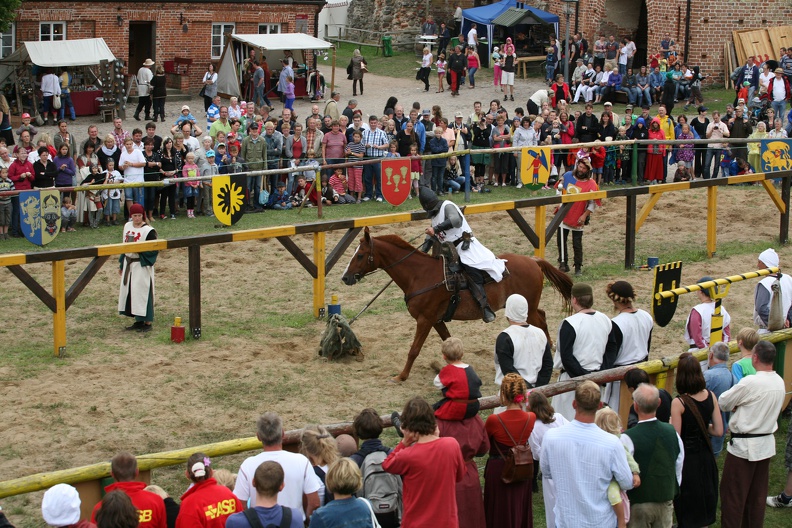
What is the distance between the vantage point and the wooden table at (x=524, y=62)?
3376cm

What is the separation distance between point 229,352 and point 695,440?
249 inches

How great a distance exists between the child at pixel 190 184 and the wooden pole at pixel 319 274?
19.1 feet

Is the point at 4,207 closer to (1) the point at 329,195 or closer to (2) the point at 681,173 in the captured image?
(1) the point at 329,195

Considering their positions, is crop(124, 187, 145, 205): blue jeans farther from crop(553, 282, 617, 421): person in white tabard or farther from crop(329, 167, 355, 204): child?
crop(553, 282, 617, 421): person in white tabard

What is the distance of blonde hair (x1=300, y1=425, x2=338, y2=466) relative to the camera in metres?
6.74

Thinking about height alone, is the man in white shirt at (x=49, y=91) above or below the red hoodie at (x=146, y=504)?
above

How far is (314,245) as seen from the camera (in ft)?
45.1

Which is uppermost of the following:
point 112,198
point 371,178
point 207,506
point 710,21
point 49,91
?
point 710,21

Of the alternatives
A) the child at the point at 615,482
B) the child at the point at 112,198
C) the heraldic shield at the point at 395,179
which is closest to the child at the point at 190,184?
the child at the point at 112,198

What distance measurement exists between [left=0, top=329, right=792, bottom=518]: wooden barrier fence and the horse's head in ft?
12.8

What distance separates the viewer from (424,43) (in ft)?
126

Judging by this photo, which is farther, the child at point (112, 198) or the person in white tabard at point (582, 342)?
the child at point (112, 198)

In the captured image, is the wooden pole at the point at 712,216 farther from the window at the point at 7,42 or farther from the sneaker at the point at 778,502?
the window at the point at 7,42

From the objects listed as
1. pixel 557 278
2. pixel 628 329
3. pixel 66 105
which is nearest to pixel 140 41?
pixel 66 105
